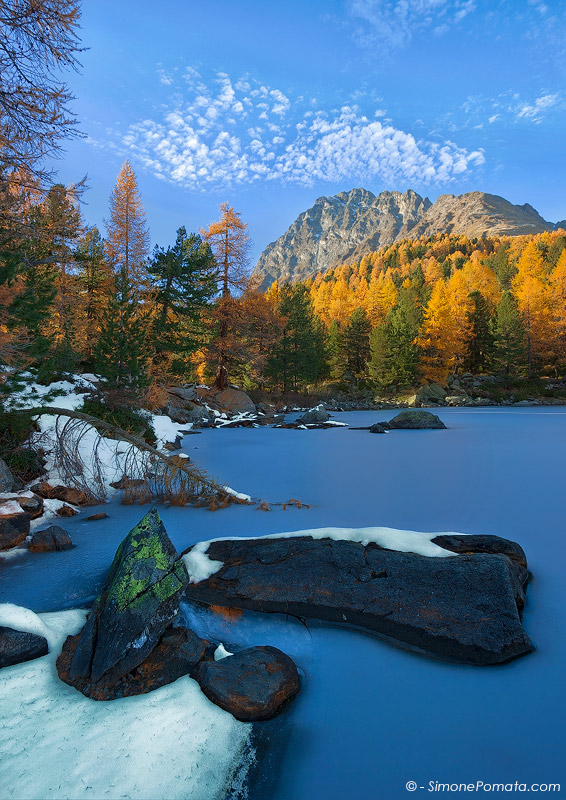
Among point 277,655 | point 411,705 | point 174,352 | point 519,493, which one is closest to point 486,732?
point 411,705

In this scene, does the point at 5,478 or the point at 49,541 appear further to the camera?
the point at 5,478

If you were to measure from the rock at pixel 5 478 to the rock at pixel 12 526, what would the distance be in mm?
1379

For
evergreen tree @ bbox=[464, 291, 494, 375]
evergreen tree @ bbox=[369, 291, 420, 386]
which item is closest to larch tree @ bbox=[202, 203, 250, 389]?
evergreen tree @ bbox=[369, 291, 420, 386]

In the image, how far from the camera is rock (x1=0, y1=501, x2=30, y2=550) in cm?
529

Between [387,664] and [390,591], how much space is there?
733 mm

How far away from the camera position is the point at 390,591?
3742 millimetres

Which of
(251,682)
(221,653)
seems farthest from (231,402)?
(251,682)

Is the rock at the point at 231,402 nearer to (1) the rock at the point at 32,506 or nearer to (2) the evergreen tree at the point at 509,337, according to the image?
(1) the rock at the point at 32,506

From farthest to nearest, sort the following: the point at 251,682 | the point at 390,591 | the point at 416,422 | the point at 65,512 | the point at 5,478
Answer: the point at 416,422
the point at 5,478
the point at 65,512
the point at 390,591
the point at 251,682

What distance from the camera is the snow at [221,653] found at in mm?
3127

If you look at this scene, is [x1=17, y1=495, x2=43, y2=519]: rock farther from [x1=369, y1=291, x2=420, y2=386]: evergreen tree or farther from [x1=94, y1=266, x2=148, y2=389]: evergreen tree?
[x1=369, y1=291, x2=420, y2=386]: evergreen tree

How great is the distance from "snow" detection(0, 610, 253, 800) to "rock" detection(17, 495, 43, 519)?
4069 millimetres

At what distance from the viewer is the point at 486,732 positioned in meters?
2.45

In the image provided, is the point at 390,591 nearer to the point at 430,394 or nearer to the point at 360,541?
the point at 360,541
